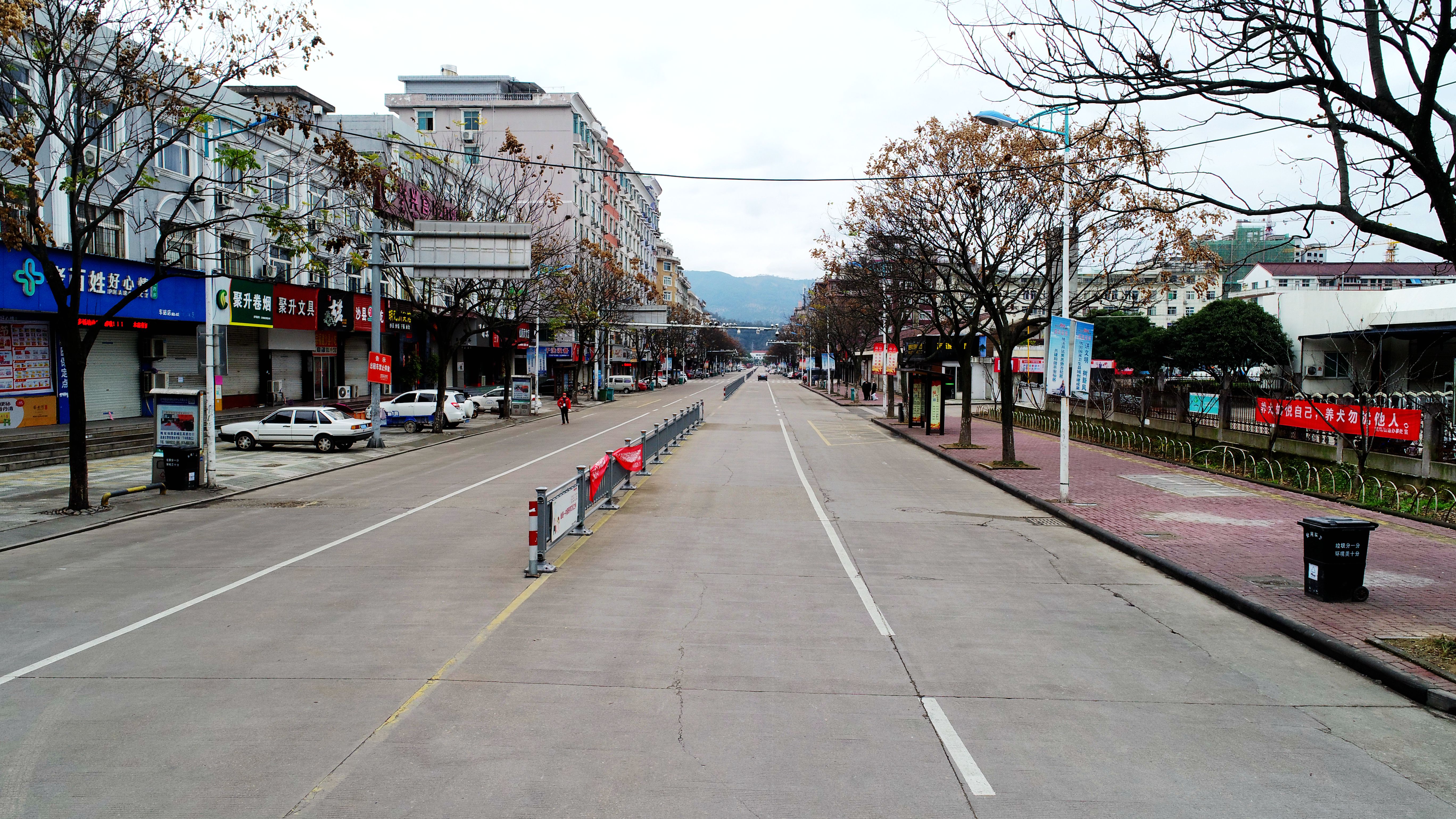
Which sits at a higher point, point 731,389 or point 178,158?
point 178,158

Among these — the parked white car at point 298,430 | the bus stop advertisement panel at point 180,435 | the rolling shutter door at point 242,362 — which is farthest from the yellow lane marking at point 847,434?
the rolling shutter door at point 242,362

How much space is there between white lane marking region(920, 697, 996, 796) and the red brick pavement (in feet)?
13.8

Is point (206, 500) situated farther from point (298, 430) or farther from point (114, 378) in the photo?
point (114, 378)

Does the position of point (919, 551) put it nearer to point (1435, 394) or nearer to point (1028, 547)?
point (1028, 547)

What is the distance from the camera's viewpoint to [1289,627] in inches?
346

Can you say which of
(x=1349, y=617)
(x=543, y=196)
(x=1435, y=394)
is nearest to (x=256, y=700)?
(x=1349, y=617)

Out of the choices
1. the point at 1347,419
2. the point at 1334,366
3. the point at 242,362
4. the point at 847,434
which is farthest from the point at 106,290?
the point at 1334,366

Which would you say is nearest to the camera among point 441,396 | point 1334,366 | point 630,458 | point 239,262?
point 630,458

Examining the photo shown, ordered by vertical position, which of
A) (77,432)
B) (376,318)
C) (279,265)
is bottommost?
(77,432)

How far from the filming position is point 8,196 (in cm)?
1438

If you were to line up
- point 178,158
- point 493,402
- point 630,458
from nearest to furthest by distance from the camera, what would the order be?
→ point 630,458 → point 178,158 → point 493,402

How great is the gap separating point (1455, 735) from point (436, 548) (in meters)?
11.1

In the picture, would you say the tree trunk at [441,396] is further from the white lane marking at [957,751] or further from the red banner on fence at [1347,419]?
the white lane marking at [957,751]

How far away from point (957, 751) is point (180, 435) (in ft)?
59.3
